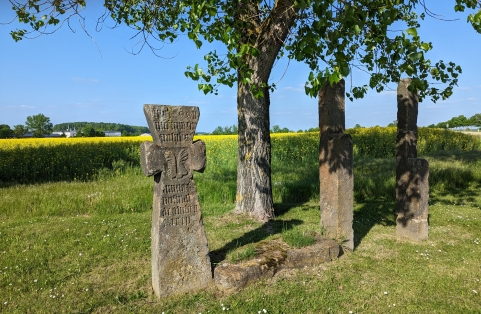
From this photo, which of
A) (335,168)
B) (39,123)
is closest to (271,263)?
(335,168)

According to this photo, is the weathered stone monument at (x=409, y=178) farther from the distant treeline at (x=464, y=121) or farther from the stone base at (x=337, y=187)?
the distant treeline at (x=464, y=121)

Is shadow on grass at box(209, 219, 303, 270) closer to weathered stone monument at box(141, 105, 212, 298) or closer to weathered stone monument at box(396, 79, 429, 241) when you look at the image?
weathered stone monument at box(141, 105, 212, 298)

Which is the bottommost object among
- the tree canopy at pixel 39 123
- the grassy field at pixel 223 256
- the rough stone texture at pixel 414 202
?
the grassy field at pixel 223 256

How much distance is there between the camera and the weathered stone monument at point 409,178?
659 centimetres

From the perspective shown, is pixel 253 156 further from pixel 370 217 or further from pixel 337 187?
pixel 370 217

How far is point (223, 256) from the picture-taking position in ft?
17.9

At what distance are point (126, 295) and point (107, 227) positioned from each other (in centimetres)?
299

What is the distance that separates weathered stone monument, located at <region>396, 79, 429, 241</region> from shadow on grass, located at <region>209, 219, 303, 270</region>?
208cm

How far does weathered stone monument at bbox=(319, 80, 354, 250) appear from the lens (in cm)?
580

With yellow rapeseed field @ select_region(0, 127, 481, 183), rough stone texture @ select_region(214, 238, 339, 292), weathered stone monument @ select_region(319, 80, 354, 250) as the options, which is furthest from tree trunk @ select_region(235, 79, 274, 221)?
yellow rapeseed field @ select_region(0, 127, 481, 183)

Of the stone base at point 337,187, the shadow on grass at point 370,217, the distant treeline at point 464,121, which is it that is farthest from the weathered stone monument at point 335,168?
the distant treeline at point 464,121

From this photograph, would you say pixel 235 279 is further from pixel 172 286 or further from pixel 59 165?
pixel 59 165

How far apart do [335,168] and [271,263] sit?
6.17 ft

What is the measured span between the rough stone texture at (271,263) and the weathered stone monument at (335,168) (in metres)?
0.49
